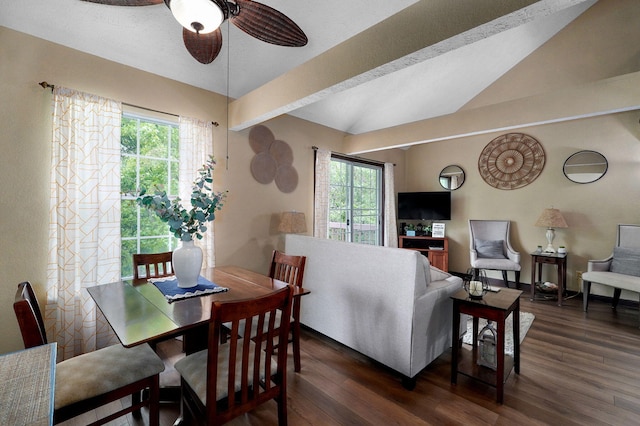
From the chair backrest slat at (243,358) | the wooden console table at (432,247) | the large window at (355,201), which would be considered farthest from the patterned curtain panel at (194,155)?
the wooden console table at (432,247)

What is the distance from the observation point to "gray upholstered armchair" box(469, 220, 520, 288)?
14.4 feet

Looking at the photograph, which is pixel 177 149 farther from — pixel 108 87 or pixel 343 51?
pixel 343 51

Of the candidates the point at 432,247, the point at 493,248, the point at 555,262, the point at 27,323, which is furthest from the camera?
the point at 432,247

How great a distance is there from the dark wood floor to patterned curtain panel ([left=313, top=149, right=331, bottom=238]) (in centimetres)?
183

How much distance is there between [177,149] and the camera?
9.73ft

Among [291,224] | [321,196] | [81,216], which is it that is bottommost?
[291,224]

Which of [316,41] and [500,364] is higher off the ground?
[316,41]

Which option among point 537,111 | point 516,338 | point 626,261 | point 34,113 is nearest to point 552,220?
point 626,261

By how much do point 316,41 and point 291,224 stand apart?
2011mm

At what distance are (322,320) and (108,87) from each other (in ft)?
9.57

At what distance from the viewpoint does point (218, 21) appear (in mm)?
1370

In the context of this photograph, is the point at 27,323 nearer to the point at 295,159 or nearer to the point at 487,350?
the point at 487,350

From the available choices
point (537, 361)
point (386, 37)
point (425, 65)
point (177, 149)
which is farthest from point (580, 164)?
point (177, 149)

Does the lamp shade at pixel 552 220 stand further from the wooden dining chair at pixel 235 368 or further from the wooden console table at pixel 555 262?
the wooden dining chair at pixel 235 368
